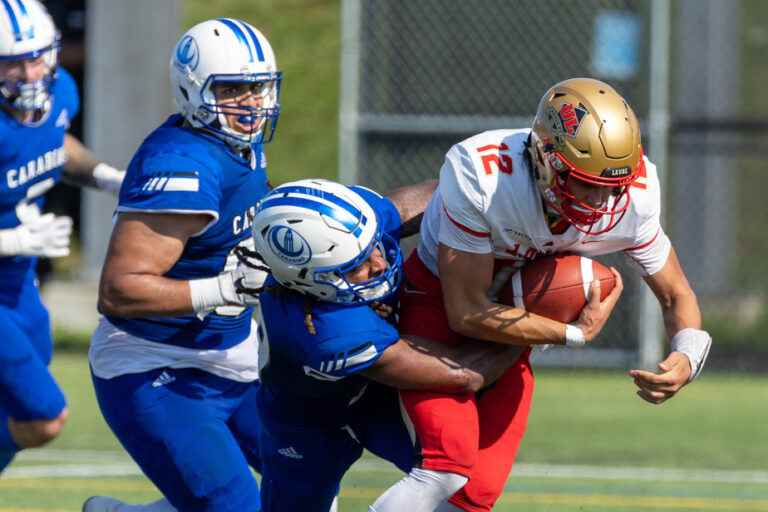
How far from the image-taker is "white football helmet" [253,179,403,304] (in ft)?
14.4

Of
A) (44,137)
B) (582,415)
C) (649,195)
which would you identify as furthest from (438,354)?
(582,415)

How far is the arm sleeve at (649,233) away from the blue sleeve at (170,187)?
1330 millimetres

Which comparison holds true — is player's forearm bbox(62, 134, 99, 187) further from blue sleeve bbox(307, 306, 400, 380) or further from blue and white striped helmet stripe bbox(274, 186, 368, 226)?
blue sleeve bbox(307, 306, 400, 380)

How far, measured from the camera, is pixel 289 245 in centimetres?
440

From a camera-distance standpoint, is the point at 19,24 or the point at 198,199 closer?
the point at 198,199

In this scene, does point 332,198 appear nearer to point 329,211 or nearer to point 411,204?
point 329,211

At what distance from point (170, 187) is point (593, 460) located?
3689 mm

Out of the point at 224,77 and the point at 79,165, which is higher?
the point at 224,77

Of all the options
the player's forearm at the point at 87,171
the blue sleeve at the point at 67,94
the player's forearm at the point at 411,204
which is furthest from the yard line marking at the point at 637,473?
the player's forearm at the point at 411,204

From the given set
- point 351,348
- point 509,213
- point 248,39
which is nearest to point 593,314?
point 509,213

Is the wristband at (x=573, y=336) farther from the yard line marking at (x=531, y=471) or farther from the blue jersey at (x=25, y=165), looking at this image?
the yard line marking at (x=531, y=471)

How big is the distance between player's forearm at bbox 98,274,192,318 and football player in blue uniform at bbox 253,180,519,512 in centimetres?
29

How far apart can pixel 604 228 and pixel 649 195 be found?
18cm

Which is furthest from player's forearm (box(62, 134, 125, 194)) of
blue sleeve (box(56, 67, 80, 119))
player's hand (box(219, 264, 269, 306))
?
player's hand (box(219, 264, 269, 306))
